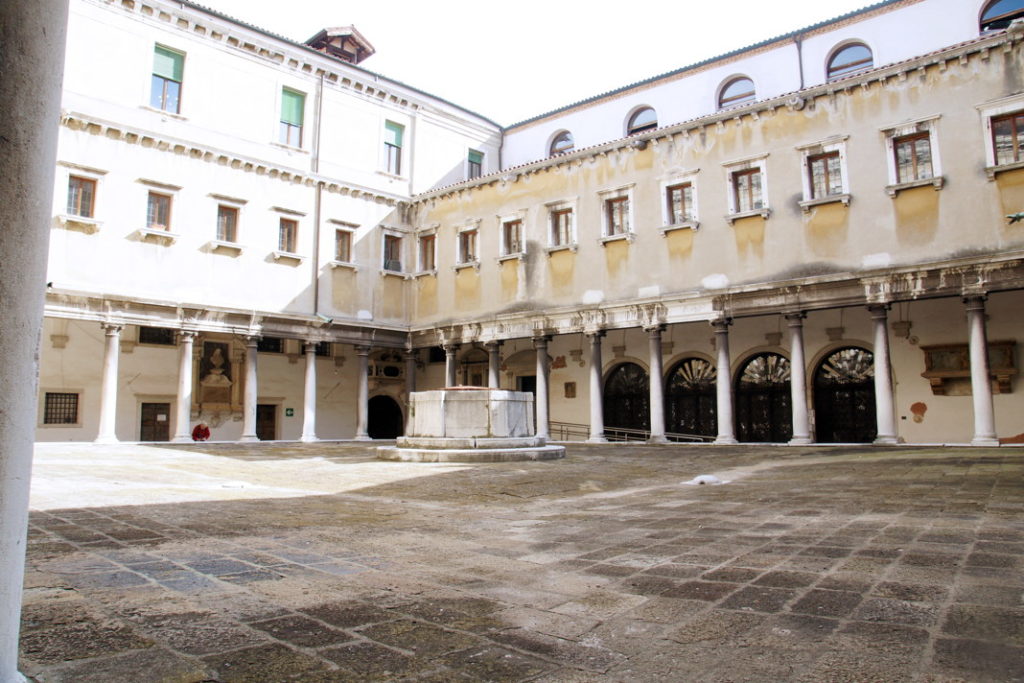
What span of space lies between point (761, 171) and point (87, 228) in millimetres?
17446

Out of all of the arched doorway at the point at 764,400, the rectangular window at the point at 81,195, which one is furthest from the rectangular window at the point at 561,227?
the rectangular window at the point at 81,195

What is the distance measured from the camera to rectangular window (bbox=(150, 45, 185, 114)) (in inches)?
816

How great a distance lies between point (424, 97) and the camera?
27328 millimetres

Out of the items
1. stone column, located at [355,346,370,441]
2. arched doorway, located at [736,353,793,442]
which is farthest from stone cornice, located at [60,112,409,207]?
arched doorway, located at [736,353,793,442]

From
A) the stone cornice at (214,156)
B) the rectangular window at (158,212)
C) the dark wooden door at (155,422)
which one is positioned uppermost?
the stone cornice at (214,156)

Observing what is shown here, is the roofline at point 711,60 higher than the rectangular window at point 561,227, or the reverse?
the roofline at point 711,60

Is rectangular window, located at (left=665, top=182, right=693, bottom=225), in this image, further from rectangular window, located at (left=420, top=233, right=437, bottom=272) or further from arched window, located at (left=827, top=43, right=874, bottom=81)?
rectangular window, located at (left=420, top=233, right=437, bottom=272)

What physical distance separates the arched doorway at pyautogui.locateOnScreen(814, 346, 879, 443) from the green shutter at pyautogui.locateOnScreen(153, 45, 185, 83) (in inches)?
806

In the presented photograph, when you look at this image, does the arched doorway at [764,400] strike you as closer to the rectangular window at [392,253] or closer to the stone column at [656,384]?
the stone column at [656,384]

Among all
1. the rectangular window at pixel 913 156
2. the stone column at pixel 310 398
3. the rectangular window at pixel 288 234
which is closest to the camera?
the rectangular window at pixel 913 156

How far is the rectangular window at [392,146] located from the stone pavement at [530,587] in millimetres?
20514

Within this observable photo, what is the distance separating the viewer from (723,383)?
18.6 meters

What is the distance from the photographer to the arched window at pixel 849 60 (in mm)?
21859

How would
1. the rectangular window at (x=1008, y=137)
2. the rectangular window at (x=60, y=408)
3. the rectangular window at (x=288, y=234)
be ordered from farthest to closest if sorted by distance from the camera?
Result: 1. the rectangular window at (x=288, y=234)
2. the rectangular window at (x=60, y=408)
3. the rectangular window at (x=1008, y=137)
